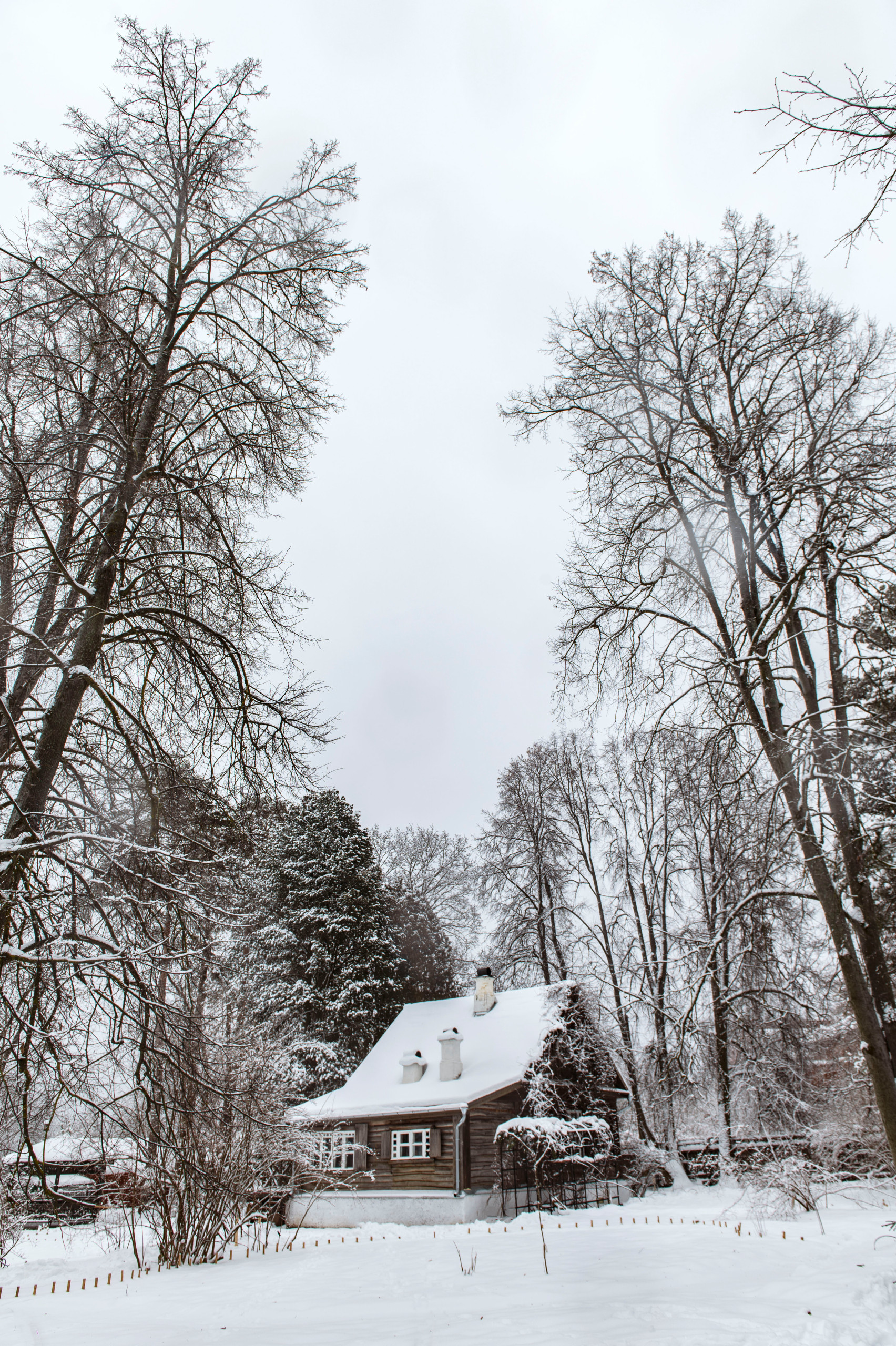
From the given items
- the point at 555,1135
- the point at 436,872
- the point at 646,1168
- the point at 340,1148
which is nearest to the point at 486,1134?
the point at 555,1135

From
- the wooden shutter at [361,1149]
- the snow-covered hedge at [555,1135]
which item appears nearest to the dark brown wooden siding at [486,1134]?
the snow-covered hedge at [555,1135]

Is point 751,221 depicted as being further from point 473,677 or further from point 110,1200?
point 110,1200

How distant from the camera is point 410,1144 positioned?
19.4 m

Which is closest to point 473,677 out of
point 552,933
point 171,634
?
point 171,634

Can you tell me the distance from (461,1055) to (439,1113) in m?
2.36

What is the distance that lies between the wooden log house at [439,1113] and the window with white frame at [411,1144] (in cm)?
2

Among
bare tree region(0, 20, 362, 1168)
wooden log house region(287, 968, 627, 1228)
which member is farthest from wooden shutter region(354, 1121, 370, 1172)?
bare tree region(0, 20, 362, 1168)

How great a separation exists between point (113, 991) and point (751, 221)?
9.81 metres

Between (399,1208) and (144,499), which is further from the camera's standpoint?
(399,1208)

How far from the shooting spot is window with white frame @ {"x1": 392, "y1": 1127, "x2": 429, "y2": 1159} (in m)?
19.1

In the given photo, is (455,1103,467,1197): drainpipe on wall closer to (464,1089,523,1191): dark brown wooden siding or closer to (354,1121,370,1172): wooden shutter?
(464,1089,523,1191): dark brown wooden siding

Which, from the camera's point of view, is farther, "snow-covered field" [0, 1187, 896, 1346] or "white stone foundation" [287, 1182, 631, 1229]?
"white stone foundation" [287, 1182, 631, 1229]

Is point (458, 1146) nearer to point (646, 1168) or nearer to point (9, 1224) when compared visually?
point (646, 1168)

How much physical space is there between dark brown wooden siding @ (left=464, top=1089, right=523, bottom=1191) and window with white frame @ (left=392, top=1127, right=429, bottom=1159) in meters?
1.14
